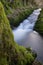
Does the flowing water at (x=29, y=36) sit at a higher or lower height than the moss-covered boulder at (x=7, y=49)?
higher

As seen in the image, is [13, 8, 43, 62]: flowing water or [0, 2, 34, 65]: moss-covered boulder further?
[13, 8, 43, 62]: flowing water

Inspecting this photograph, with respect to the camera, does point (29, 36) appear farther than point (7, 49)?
Yes

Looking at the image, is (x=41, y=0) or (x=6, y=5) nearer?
(x=6, y=5)

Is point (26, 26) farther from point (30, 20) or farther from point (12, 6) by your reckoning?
point (12, 6)

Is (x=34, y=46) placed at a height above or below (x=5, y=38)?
above

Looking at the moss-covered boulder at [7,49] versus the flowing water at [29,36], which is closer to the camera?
the moss-covered boulder at [7,49]

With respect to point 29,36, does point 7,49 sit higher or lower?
lower

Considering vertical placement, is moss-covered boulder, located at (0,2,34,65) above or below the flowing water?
below

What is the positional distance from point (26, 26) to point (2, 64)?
2383 centimetres

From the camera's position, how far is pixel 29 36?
29672 mm

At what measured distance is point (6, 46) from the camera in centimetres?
1273

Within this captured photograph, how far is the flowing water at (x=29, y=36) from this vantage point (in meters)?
24.0

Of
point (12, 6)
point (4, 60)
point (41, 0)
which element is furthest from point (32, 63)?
point (41, 0)

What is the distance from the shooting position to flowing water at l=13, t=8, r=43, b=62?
24.0 meters
